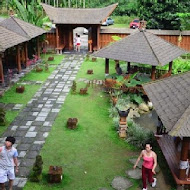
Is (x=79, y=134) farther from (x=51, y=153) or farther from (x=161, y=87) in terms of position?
(x=161, y=87)

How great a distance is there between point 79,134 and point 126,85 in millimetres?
4386

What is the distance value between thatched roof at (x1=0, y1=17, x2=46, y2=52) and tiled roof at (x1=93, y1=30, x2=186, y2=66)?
4.86 meters

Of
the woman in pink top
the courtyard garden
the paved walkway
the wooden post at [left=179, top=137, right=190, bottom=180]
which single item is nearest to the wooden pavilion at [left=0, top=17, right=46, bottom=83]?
the paved walkway

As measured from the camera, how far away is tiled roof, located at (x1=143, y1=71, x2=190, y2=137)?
6902mm

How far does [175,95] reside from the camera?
27.6ft

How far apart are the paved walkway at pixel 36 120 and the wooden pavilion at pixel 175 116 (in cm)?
416

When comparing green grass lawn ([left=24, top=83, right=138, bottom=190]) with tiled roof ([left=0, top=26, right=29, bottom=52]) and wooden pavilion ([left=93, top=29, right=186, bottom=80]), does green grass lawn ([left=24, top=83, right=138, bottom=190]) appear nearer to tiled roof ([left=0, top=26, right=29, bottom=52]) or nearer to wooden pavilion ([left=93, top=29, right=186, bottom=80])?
wooden pavilion ([left=93, top=29, right=186, bottom=80])

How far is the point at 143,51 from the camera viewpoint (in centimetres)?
1445

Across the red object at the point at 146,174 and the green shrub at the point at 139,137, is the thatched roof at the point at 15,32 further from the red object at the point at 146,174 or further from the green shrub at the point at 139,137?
the red object at the point at 146,174

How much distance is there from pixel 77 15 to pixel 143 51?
1215 centimetres

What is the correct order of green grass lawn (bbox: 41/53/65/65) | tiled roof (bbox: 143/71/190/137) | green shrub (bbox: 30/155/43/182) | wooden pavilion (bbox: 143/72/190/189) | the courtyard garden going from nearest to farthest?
tiled roof (bbox: 143/71/190/137) < wooden pavilion (bbox: 143/72/190/189) < green shrub (bbox: 30/155/43/182) < the courtyard garden < green grass lawn (bbox: 41/53/65/65)

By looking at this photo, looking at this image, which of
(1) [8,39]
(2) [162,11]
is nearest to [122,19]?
(2) [162,11]

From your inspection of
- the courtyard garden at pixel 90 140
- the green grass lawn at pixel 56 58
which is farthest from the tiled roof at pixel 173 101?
the green grass lawn at pixel 56 58

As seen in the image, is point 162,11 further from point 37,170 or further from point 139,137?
point 37,170
